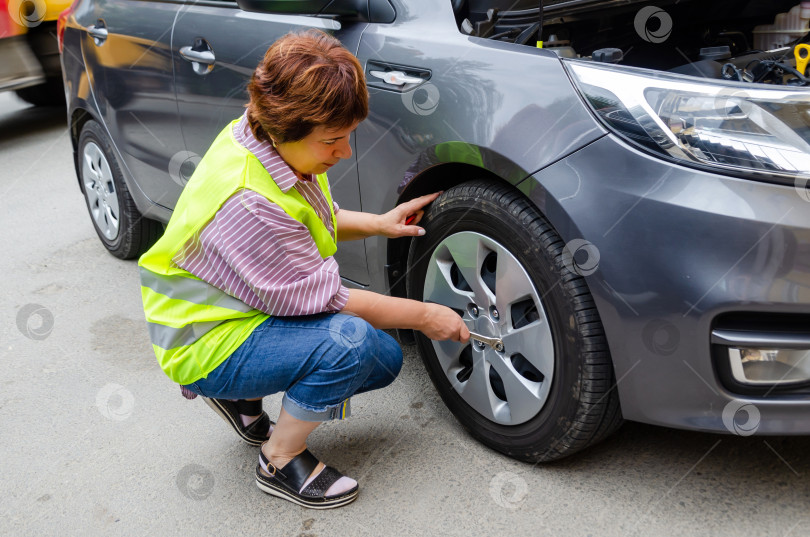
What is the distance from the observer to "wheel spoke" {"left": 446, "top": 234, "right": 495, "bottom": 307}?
2.13 metres

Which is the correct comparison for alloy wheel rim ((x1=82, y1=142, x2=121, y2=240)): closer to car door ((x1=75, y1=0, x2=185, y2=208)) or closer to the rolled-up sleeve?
car door ((x1=75, y1=0, x2=185, y2=208))

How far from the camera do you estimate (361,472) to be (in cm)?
231

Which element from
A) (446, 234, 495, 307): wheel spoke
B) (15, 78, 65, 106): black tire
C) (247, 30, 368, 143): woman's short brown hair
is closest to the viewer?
(247, 30, 368, 143): woman's short brown hair

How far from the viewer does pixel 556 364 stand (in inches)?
78.1

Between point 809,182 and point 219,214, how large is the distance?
1.23 m

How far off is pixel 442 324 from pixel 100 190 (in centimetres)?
244

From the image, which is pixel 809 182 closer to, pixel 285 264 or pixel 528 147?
pixel 528 147

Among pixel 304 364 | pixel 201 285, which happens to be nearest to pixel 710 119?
pixel 304 364

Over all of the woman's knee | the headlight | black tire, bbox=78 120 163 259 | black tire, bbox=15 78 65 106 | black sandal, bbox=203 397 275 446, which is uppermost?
the headlight

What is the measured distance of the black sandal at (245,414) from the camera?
237cm

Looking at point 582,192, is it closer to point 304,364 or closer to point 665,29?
point 304,364

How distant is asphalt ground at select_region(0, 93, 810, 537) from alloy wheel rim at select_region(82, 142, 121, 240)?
35.3 inches

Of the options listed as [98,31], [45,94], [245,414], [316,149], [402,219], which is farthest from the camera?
[45,94]

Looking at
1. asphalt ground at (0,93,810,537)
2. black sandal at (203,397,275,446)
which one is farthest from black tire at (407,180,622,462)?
black sandal at (203,397,275,446)
